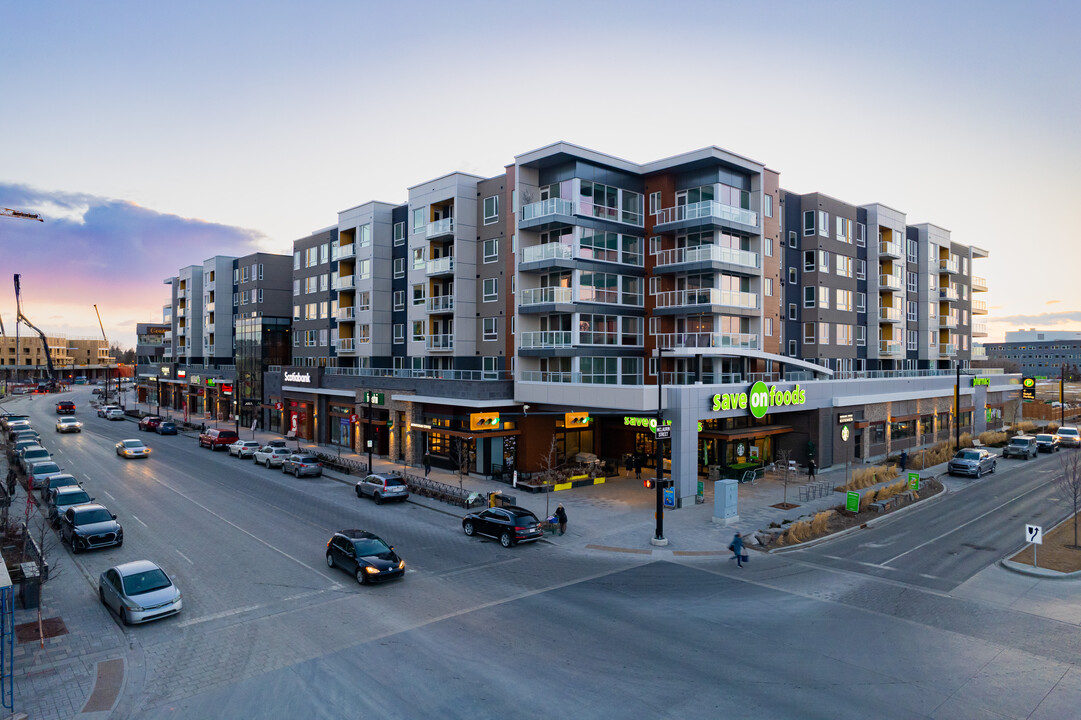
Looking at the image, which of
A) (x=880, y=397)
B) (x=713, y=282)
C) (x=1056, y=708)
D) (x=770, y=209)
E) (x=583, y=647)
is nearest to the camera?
(x=1056, y=708)

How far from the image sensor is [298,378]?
59.8 meters

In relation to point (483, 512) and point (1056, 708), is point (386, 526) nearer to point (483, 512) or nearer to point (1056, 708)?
point (483, 512)

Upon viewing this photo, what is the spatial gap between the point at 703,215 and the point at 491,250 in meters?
14.8

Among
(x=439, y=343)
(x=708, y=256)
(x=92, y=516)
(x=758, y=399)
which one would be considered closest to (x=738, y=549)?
(x=758, y=399)

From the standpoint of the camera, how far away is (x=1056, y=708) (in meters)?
13.3

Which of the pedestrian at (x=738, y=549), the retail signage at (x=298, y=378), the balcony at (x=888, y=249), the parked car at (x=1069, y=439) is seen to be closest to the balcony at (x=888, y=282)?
the balcony at (x=888, y=249)

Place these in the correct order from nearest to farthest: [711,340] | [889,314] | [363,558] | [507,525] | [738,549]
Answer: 1. [363,558]
2. [738,549]
3. [507,525]
4. [711,340]
5. [889,314]

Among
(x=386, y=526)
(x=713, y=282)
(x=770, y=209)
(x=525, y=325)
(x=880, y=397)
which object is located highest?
(x=770, y=209)

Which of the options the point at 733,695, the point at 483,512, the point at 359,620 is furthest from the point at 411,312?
the point at 733,695

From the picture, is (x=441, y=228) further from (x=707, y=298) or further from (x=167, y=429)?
(x=167, y=429)

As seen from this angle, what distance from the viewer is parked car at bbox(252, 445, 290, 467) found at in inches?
1759

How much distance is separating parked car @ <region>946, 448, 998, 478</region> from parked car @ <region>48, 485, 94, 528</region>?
50.4m

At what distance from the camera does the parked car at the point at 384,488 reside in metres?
33.8

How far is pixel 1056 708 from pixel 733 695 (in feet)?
22.1
